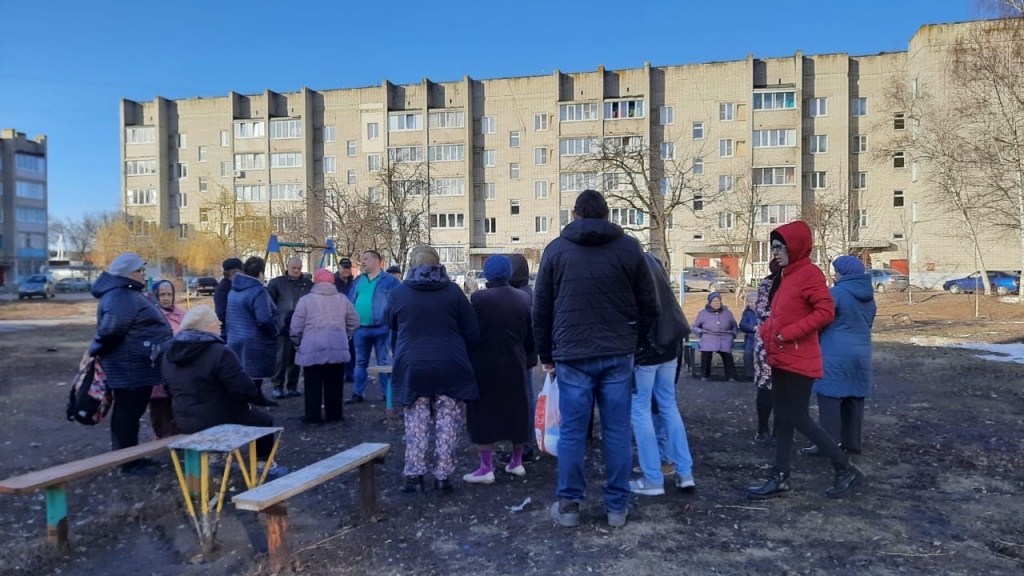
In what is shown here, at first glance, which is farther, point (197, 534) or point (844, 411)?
point (844, 411)

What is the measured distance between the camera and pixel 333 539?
153 inches

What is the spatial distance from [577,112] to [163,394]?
4955 centimetres

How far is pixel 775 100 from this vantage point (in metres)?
49.5

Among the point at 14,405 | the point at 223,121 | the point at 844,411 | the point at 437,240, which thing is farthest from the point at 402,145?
the point at 844,411

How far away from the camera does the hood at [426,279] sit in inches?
183

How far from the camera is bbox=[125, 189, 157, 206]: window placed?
62.8 m

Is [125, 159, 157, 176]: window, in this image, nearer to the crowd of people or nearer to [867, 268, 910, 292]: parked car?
[867, 268, 910, 292]: parked car

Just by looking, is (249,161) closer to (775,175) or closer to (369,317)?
(775,175)

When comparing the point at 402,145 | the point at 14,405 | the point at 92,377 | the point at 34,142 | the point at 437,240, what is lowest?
the point at 14,405

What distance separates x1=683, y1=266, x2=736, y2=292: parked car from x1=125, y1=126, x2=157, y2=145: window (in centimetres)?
4995

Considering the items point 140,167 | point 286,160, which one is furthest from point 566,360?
point 140,167

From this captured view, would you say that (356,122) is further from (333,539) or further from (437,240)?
(333,539)

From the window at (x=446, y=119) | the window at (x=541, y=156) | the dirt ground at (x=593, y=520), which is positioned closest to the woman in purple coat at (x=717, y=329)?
the dirt ground at (x=593, y=520)

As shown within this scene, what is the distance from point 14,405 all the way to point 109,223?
198 feet
